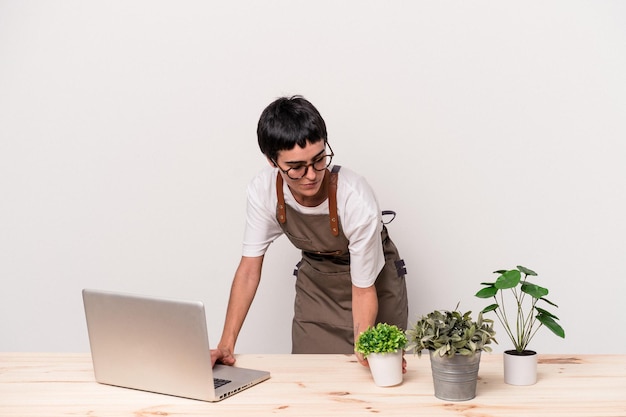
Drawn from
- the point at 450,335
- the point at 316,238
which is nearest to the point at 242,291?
the point at 316,238

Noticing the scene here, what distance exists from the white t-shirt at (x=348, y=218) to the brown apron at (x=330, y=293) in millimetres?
92

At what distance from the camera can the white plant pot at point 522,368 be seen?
6.18 ft

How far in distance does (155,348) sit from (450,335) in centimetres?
71

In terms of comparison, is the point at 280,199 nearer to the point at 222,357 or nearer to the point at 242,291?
the point at 242,291

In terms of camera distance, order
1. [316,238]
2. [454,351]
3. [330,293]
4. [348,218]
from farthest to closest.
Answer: [330,293] → [316,238] → [348,218] → [454,351]

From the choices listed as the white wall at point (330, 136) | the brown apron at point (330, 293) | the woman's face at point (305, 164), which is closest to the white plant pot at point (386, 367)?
the woman's face at point (305, 164)

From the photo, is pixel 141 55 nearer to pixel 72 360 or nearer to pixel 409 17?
pixel 409 17

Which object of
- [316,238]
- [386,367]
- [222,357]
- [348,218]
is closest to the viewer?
[386,367]

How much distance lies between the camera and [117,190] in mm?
3623

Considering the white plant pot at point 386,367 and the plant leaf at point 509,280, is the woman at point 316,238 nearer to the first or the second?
the white plant pot at point 386,367

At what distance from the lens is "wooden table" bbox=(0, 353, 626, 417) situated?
173cm

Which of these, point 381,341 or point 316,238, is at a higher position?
point 316,238

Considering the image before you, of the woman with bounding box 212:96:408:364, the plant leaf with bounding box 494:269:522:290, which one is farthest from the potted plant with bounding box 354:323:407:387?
the woman with bounding box 212:96:408:364

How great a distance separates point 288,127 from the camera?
2227 millimetres
